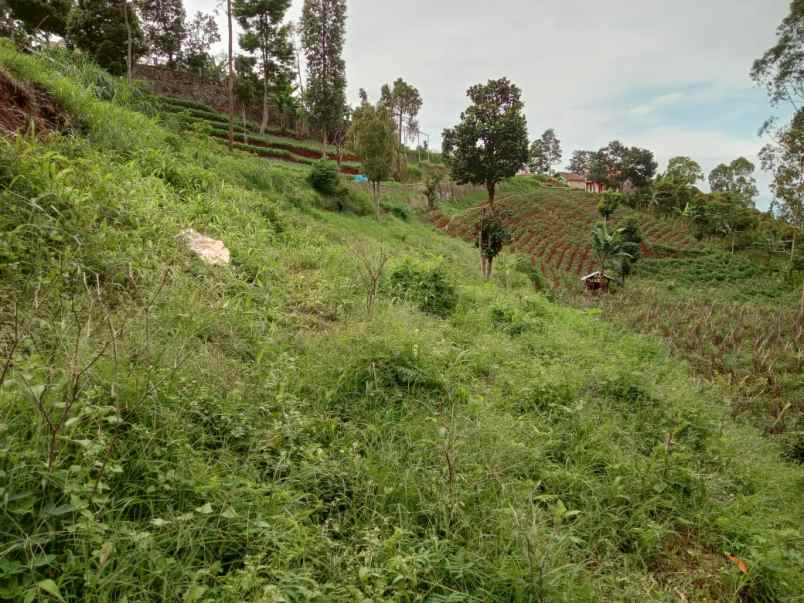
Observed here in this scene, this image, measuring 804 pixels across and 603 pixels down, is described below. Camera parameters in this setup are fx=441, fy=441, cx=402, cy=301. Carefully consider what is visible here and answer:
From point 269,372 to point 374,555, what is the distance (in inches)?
61.1

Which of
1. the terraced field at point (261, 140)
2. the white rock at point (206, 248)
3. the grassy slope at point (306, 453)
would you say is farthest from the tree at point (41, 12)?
the grassy slope at point (306, 453)

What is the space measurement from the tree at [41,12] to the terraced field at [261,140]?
5.95 m

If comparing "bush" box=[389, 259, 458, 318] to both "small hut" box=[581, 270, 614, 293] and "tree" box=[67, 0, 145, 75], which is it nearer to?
"tree" box=[67, 0, 145, 75]

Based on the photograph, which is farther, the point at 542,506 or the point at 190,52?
the point at 190,52

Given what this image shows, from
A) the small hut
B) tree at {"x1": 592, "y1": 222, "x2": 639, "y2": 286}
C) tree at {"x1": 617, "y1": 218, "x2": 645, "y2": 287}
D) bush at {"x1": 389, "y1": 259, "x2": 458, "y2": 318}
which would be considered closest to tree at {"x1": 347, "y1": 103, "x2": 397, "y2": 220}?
bush at {"x1": 389, "y1": 259, "x2": 458, "y2": 318}

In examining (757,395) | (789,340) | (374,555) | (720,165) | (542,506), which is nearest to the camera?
(374,555)

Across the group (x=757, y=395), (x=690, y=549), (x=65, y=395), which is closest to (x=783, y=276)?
(x=757, y=395)

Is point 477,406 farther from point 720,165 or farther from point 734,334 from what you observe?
point 720,165

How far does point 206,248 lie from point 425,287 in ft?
10.1

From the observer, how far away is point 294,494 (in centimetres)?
232

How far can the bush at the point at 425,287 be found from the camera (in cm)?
641

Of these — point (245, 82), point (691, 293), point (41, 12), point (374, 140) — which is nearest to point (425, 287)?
point (374, 140)

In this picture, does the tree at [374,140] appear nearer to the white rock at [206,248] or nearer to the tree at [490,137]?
the tree at [490,137]

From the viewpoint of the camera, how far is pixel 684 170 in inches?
2381
